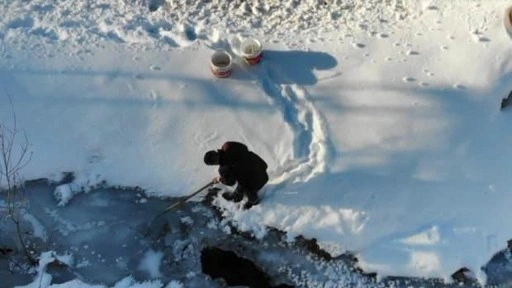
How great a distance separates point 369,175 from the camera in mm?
6965

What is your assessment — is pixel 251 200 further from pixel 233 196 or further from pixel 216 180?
pixel 216 180

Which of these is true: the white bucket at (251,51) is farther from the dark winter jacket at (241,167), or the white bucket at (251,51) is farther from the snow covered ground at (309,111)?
the dark winter jacket at (241,167)

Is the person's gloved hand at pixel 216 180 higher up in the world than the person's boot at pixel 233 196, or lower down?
higher up

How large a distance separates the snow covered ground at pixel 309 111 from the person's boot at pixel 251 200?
0.07 m

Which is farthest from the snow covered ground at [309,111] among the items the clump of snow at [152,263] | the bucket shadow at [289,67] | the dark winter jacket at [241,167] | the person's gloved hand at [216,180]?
the clump of snow at [152,263]

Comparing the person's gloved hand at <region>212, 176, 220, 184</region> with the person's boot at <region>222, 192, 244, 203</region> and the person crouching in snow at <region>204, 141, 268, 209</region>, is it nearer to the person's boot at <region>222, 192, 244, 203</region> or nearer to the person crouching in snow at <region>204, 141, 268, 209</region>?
the person crouching in snow at <region>204, 141, 268, 209</region>

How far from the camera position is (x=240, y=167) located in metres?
6.32

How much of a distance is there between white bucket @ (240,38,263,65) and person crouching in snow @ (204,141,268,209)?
4.34ft

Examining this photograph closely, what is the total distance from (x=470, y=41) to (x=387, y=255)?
240 centimetres

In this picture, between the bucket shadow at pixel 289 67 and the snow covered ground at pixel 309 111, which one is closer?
the snow covered ground at pixel 309 111

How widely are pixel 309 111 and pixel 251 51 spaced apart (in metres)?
0.86

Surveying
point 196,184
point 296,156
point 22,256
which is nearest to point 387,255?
point 296,156

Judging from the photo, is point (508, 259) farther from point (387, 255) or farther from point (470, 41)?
point (470, 41)

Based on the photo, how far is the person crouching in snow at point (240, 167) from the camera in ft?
20.3
